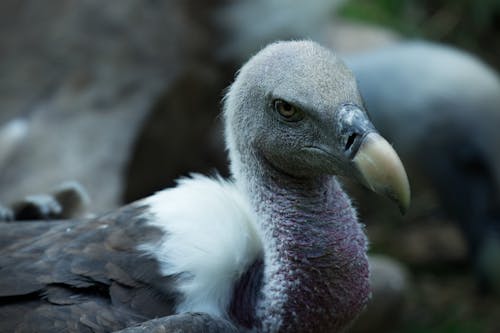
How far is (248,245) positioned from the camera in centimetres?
215

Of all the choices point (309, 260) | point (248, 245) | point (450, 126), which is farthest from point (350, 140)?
point (450, 126)

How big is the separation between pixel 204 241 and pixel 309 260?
245 mm

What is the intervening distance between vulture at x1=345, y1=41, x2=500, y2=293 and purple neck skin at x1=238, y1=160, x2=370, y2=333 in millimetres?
3074

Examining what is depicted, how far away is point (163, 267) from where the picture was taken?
6.70 feet

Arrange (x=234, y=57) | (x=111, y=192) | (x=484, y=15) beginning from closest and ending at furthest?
(x=111, y=192)
(x=234, y=57)
(x=484, y=15)

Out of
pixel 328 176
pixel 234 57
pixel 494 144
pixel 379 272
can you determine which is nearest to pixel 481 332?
pixel 494 144

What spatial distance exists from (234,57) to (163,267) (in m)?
2.93

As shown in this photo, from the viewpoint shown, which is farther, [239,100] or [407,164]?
[407,164]

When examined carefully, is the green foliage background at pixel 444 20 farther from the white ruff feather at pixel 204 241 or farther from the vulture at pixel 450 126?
the white ruff feather at pixel 204 241

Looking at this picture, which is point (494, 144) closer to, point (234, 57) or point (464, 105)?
point (464, 105)

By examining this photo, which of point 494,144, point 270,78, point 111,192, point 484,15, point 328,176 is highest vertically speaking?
point 484,15

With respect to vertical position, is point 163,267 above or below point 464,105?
below

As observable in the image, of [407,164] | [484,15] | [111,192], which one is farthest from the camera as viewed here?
[484,15]

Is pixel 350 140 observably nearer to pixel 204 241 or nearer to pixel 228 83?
pixel 204 241
